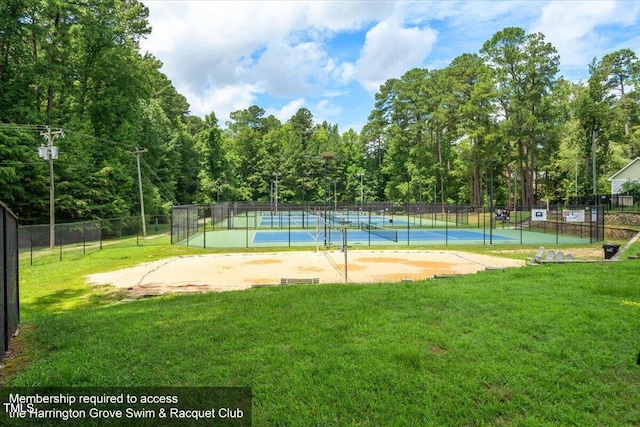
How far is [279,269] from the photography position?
15.2m

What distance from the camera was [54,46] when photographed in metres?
31.1

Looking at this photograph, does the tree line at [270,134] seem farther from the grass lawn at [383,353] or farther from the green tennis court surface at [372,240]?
the grass lawn at [383,353]

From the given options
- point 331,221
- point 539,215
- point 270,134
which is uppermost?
point 270,134

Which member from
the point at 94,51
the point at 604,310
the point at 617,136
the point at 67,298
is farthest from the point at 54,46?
the point at 617,136

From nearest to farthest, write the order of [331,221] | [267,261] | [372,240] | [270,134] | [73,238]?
[267,261]
[73,238]
[372,240]
[331,221]
[270,134]

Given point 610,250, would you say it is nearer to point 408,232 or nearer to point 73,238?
point 408,232

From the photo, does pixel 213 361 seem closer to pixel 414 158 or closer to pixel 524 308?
pixel 524 308

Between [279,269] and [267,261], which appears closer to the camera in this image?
[279,269]

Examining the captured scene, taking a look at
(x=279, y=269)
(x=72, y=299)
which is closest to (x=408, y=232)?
(x=279, y=269)

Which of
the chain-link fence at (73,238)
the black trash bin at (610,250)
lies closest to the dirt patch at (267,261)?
the chain-link fence at (73,238)

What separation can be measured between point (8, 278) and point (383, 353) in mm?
4972

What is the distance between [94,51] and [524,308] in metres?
40.7

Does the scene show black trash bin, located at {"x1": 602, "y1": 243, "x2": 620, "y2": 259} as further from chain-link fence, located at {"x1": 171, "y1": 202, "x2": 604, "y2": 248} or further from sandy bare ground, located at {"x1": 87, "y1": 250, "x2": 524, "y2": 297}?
chain-link fence, located at {"x1": 171, "y1": 202, "x2": 604, "y2": 248}

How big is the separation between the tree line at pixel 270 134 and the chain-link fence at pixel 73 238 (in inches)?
102
